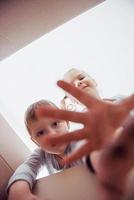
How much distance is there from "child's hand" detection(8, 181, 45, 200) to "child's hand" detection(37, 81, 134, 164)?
219 mm

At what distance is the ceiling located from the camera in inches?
28.0

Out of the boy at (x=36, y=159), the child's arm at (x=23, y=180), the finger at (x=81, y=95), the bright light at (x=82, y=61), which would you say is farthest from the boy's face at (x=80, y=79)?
the finger at (x=81, y=95)

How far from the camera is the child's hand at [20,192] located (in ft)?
1.57

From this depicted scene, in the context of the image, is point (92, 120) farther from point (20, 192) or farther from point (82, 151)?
point (20, 192)

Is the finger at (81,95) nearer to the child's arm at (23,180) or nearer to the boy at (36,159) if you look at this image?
the boy at (36,159)

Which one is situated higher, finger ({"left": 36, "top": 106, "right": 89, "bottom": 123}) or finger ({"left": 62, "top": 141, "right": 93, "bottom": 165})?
finger ({"left": 36, "top": 106, "right": 89, "bottom": 123})

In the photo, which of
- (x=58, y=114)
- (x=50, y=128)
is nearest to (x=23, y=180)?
(x=50, y=128)

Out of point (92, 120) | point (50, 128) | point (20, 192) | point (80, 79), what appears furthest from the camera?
point (80, 79)

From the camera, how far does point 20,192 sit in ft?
1.62

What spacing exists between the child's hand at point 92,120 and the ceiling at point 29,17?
0.48 m

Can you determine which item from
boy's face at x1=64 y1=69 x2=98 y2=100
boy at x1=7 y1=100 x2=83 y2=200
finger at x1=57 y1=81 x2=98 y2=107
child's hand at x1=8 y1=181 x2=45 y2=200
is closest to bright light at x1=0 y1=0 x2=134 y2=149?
boy's face at x1=64 y1=69 x2=98 y2=100

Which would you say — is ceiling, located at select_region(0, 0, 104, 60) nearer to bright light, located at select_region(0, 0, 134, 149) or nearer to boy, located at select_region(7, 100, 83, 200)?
bright light, located at select_region(0, 0, 134, 149)

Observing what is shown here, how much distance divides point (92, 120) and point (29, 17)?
0.53 metres

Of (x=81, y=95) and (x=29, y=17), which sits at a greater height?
(x=29, y=17)
